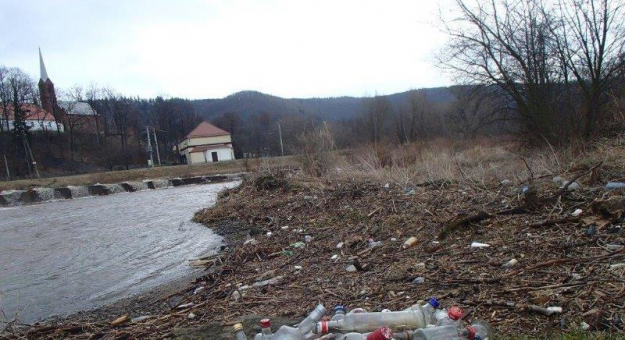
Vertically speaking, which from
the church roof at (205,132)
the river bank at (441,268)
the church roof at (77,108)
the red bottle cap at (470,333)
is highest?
the church roof at (77,108)

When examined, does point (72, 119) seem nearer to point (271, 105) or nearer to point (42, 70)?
point (42, 70)

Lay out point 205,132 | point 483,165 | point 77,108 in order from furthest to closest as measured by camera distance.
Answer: point 77,108 < point 205,132 < point 483,165

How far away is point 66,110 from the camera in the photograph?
78875 millimetres

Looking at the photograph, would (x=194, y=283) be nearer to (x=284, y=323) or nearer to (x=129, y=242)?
(x=284, y=323)

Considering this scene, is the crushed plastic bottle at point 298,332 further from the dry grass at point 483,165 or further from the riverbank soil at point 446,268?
the dry grass at point 483,165

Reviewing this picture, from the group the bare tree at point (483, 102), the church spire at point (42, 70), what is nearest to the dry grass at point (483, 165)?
the bare tree at point (483, 102)

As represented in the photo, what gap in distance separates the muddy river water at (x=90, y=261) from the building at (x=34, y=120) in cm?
6463

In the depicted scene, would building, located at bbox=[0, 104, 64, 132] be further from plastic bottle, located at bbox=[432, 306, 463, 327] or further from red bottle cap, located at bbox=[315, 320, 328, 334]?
plastic bottle, located at bbox=[432, 306, 463, 327]

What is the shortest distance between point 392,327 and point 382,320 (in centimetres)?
9

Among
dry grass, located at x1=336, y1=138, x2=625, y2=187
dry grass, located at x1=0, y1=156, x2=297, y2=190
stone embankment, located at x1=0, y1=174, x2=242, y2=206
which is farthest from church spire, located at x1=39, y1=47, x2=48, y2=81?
dry grass, located at x1=336, y1=138, x2=625, y2=187

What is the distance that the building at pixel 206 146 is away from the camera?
77.9 meters

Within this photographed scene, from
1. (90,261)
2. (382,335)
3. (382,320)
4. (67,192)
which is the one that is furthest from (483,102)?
(67,192)

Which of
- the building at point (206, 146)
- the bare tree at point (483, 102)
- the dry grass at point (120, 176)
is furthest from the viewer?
the building at point (206, 146)

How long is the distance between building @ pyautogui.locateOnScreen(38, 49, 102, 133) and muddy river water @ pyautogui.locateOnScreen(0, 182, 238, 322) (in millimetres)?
71822
